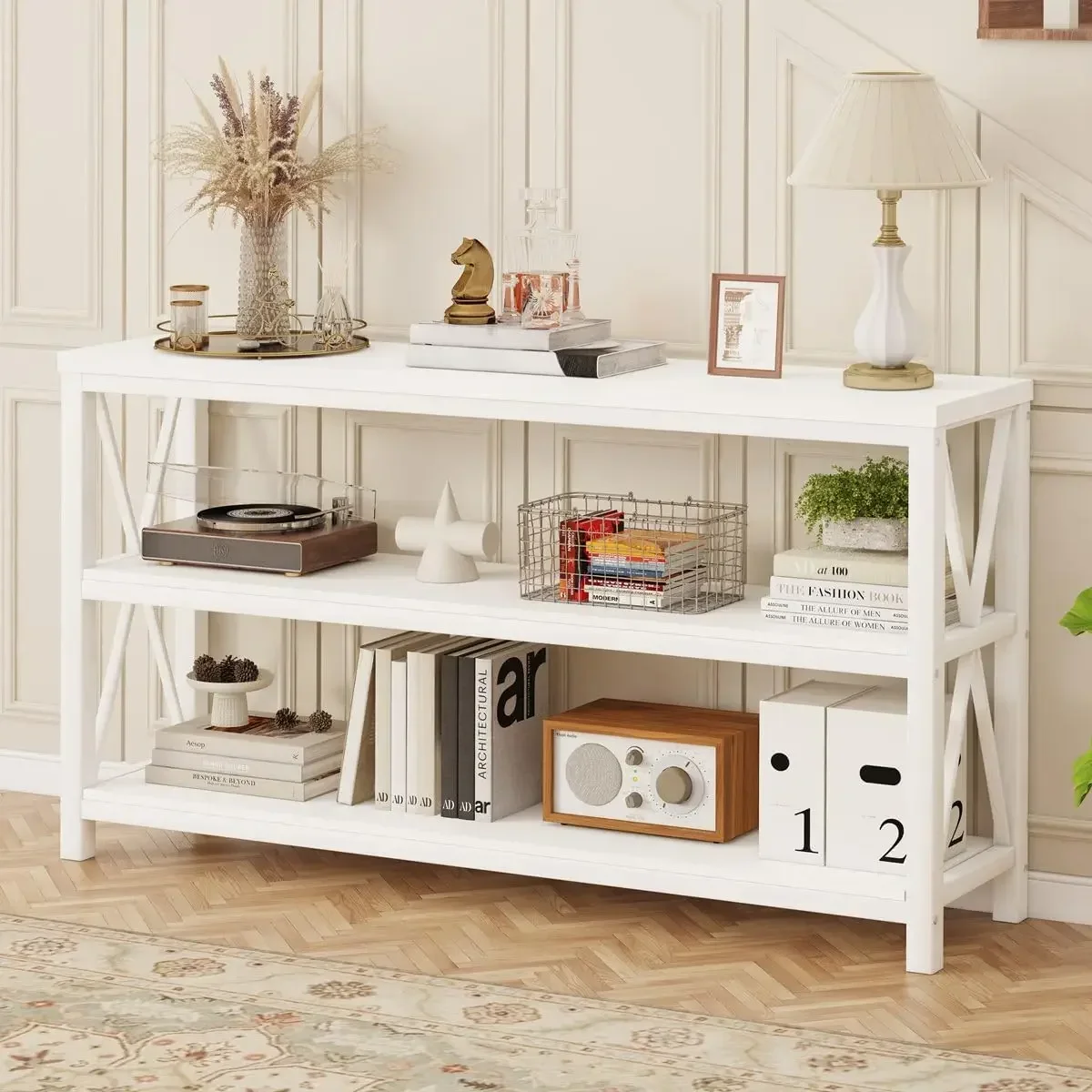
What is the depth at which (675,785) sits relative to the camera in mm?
3766

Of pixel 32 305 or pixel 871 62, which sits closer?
pixel 871 62

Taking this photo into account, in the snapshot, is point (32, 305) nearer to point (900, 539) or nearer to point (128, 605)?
point (128, 605)

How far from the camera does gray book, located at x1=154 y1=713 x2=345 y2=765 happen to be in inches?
161

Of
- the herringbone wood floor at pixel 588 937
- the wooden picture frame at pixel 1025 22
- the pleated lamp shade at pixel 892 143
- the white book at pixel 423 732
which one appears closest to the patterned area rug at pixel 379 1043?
the herringbone wood floor at pixel 588 937

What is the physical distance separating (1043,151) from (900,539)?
2.37ft

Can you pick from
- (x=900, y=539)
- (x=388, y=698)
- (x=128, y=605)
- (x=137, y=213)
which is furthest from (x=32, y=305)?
(x=900, y=539)

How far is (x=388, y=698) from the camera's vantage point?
400 centimetres

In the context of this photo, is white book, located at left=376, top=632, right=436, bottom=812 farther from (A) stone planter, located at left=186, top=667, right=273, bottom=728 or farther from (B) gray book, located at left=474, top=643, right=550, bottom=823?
(A) stone planter, located at left=186, top=667, right=273, bottom=728

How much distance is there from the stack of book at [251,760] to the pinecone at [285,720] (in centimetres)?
1

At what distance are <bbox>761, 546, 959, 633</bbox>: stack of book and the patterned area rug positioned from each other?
0.70 meters

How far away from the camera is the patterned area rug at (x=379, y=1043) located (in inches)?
121

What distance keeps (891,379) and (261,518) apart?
50.8 inches

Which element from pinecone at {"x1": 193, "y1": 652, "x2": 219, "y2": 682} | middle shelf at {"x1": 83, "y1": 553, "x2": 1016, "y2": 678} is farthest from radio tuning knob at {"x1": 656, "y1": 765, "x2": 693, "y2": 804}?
pinecone at {"x1": 193, "y1": 652, "x2": 219, "y2": 682}

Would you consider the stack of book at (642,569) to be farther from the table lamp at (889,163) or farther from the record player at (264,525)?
the record player at (264,525)
